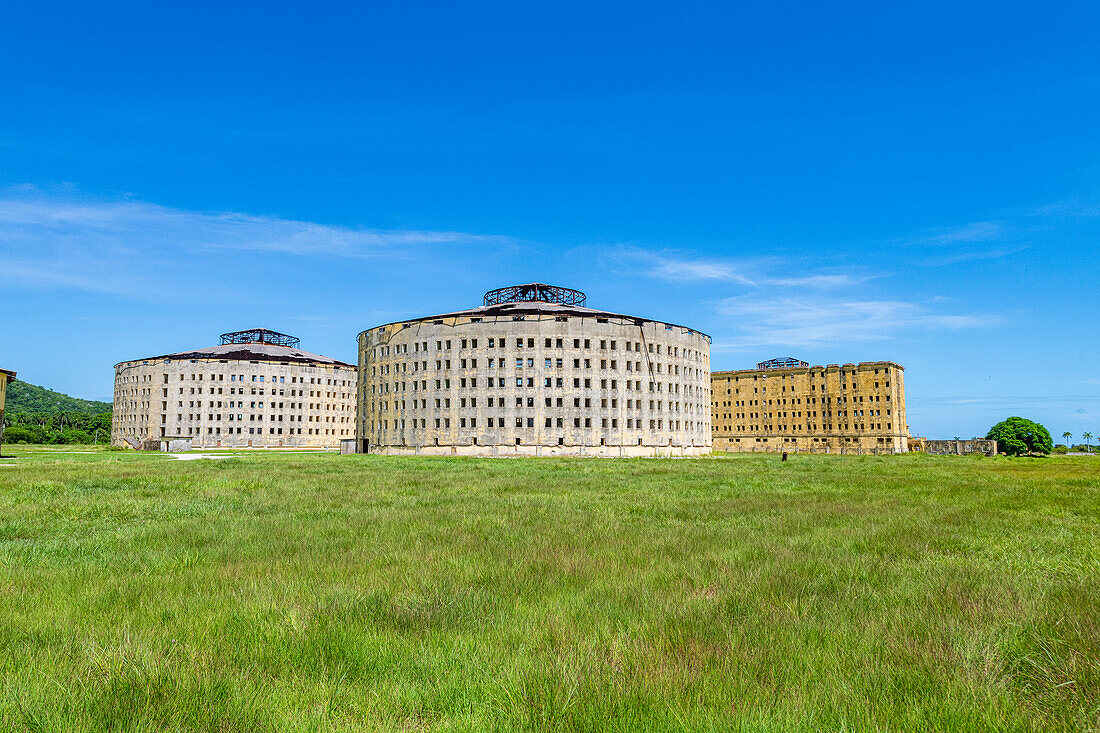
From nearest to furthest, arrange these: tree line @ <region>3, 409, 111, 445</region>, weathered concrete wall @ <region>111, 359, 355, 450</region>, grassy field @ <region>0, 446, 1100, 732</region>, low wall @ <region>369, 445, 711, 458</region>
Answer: grassy field @ <region>0, 446, 1100, 732</region> → low wall @ <region>369, 445, 711, 458</region> → tree line @ <region>3, 409, 111, 445</region> → weathered concrete wall @ <region>111, 359, 355, 450</region>

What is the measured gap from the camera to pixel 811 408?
15638 centimetres

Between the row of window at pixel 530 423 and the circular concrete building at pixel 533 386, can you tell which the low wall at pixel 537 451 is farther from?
the row of window at pixel 530 423

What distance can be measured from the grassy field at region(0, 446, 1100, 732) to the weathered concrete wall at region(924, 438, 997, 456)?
495 feet

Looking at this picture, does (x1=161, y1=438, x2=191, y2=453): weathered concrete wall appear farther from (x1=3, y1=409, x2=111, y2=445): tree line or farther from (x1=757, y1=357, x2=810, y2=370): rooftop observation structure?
(x1=757, y1=357, x2=810, y2=370): rooftop observation structure

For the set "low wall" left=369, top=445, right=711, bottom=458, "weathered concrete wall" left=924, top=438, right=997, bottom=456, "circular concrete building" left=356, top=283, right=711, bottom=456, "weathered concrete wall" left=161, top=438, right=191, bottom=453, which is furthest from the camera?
"weathered concrete wall" left=924, top=438, right=997, bottom=456

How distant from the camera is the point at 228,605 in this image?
25.3 ft

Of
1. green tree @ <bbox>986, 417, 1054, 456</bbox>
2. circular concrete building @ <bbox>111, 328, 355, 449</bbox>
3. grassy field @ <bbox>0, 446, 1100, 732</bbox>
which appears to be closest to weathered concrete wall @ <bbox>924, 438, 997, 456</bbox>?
green tree @ <bbox>986, 417, 1054, 456</bbox>

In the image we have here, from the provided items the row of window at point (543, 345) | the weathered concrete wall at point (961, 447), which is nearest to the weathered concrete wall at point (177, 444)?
the row of window at point (543, 345)

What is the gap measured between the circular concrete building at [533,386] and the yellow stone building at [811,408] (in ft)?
246

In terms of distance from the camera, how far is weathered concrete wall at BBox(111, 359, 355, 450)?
13950cm

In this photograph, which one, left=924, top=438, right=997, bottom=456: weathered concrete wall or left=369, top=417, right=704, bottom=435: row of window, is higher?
left=369, top=417, right=704, bottom=435: row of window

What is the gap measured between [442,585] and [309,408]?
492ft

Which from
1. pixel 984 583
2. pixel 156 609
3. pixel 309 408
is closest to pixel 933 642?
pixel 984 583

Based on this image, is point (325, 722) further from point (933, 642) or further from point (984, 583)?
point (984, 583)
